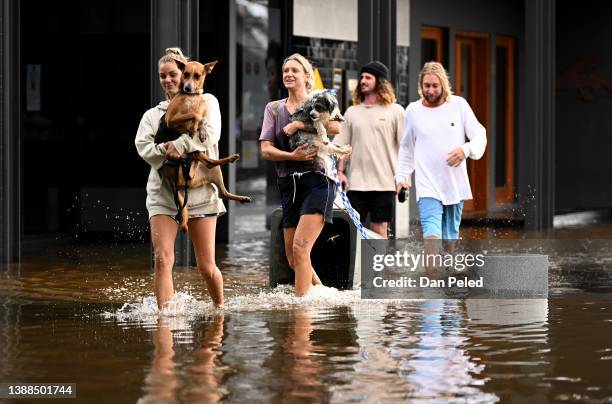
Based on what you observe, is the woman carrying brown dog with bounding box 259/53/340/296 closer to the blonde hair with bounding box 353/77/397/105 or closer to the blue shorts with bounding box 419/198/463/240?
the blue shorts with bounding box 419/198/463/240

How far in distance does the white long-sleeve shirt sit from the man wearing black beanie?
2.13ft

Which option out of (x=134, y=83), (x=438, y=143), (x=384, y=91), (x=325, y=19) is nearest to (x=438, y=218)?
(x=438, y=143)

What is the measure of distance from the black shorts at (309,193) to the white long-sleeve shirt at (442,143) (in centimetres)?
143

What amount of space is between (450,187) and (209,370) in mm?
4562

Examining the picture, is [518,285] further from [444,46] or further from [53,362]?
[444,46]

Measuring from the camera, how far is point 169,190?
9.62 metres

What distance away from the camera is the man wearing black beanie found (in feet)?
40.7

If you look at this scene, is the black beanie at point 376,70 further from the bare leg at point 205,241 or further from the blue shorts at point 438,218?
the bare leg at point 205,241

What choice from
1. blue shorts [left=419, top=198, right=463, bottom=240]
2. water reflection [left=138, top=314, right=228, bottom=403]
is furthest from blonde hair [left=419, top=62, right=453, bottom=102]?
water reflection [left=138, top=314, right=228, bottom=403]

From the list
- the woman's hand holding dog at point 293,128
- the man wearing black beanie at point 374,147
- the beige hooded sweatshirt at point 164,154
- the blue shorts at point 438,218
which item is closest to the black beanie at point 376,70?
the man wearing black beanie at point 374,147

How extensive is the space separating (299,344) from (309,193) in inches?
79.5

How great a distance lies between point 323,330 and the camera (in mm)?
9164

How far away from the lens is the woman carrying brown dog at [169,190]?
959cm

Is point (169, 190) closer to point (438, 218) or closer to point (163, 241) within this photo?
point (163, 241)
